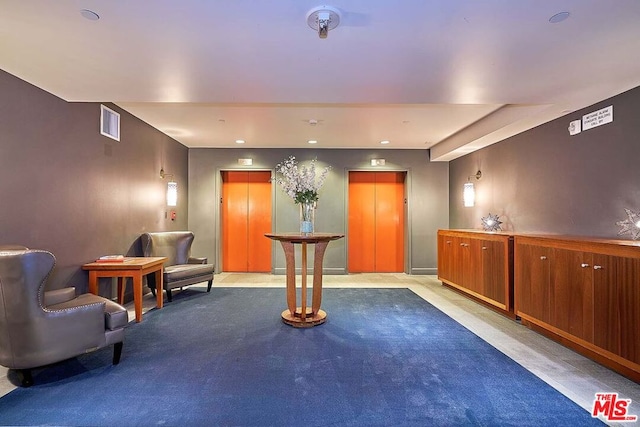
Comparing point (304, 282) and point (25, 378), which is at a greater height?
point (304, 282)

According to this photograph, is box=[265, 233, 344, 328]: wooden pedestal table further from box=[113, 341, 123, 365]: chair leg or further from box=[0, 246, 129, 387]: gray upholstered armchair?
box=[0, 246, 129, 387]: gray upholstered armchair

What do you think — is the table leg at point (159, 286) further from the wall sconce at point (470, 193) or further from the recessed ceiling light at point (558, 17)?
the wall sconce at point (470, 193)

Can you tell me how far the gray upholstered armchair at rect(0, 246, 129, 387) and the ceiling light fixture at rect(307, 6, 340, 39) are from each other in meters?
2.41

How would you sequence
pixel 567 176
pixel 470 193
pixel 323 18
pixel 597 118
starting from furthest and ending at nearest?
pixel 470 193 < pixel 567 176 < pixel 597 118 < pixel 323 18

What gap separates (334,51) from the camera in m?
2.50

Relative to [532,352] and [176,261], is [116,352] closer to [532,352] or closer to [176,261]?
[176,261]

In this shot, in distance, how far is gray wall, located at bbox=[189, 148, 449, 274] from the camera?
6.95 meters

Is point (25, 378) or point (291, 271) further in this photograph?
point (291, 271)

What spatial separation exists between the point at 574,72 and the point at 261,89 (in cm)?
278

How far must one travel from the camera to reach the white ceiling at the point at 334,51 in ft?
6.57

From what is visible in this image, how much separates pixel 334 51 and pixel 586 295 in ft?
9.54

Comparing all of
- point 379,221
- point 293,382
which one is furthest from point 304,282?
point 379,221

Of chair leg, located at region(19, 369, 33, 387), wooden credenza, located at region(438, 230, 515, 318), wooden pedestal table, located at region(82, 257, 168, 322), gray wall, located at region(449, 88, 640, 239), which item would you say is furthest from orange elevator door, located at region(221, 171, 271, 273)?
chair leg, located at region(19, 369, 33, 387)

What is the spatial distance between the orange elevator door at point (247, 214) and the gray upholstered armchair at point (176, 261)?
1736mm
